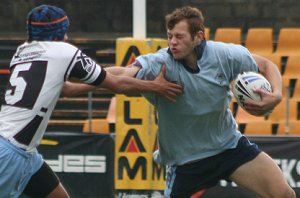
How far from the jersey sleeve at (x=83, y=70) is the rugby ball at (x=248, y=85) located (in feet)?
3.47

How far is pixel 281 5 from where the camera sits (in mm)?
15375

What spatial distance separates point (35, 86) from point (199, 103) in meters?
1.27

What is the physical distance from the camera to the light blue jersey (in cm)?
685

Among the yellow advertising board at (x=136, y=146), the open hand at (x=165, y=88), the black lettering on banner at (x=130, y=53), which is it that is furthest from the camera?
the yellow advertising board at (x=136, y=146)

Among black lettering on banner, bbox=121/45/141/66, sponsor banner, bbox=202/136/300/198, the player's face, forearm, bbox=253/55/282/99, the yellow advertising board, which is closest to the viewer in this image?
the player's face

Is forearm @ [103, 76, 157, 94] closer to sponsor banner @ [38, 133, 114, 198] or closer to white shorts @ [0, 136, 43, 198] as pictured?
white shorts @ [0, 136, 43, 198]

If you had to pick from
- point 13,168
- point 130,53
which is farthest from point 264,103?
point 130,53

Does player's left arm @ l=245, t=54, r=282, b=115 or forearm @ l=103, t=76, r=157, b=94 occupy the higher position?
forearm @ l=103, t=76, r=157, b=94

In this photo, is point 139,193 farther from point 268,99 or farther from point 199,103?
point 268,99

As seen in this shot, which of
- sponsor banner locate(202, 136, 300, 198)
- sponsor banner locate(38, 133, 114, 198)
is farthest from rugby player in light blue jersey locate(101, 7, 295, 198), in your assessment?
sponsor banner locate(38, 133, 114, 198)

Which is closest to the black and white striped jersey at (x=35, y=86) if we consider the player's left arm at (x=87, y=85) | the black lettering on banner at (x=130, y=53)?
the player's left arm at (x=87, y=85)

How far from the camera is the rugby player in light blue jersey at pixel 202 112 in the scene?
682 centimetres

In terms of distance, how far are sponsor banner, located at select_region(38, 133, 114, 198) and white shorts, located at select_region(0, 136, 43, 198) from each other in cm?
408

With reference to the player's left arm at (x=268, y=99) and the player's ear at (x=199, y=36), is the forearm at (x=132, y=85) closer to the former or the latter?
the player's ear at (x=199, y=36)
